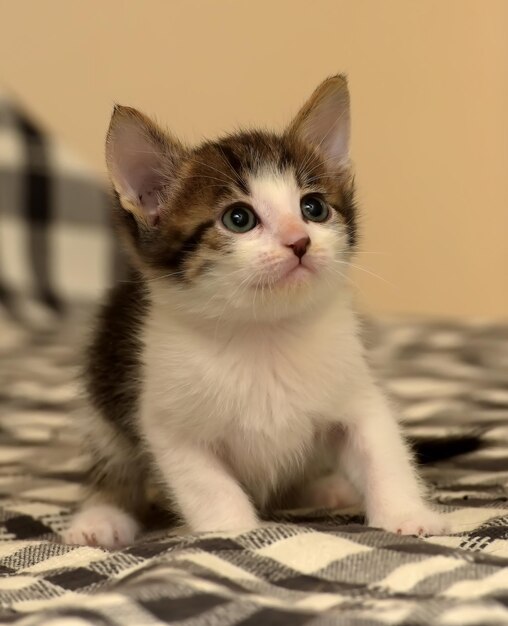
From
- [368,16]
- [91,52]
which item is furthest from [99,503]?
[368,16]

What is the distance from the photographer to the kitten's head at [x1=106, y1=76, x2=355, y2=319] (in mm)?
1393

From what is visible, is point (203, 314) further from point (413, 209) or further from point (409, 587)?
point (413, 209)

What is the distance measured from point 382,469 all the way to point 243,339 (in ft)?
0.92

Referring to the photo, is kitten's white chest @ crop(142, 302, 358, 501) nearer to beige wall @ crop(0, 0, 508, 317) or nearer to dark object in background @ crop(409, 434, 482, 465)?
dark object in background @ crop(409, 434, 482, 465)

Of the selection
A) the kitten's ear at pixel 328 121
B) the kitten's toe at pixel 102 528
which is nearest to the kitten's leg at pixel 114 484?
the kitten's toe at pixel 102 528

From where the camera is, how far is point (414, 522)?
4.49 ft

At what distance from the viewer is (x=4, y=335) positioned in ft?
10.8

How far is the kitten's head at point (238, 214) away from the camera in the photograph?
139 cm

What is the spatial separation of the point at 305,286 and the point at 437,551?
0.41m

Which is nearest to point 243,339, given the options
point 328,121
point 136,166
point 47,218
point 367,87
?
point 136,166

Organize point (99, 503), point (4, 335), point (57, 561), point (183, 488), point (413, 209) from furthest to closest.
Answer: point (413, 209), point (4, 335), point (99, 503), point (183, 488), point (57, 561)

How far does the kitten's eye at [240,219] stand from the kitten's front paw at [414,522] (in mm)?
449

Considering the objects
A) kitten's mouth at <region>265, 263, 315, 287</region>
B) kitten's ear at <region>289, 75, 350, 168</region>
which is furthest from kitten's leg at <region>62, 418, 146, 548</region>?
kitten's ear at <region>289, 75, 350, 168</region>

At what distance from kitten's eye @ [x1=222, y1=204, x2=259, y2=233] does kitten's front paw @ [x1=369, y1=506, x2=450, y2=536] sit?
0.45 metres
